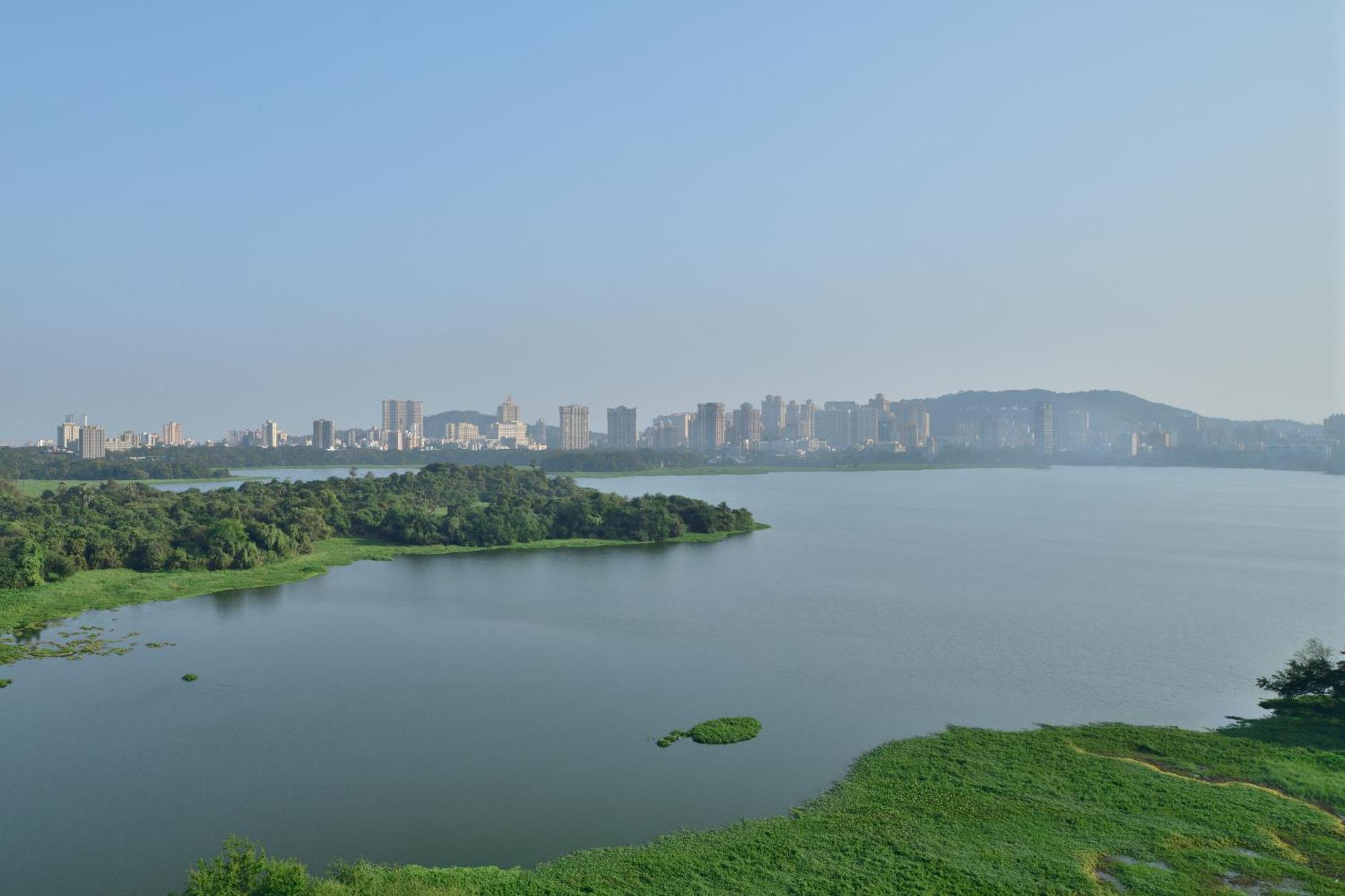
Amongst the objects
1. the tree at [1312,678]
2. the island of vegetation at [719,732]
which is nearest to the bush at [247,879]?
the island of vegetation at [719,732]

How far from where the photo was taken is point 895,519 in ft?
201

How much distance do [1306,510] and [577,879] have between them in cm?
7831

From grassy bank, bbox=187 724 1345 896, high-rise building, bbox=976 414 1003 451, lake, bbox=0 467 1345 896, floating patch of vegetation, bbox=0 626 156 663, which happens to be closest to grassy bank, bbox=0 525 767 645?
floating patch of vegetation, bbox=0 626 156 663

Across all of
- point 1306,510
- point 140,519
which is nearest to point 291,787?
point 140,519

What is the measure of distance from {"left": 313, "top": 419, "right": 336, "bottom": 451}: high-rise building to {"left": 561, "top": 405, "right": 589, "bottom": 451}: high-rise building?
150ft

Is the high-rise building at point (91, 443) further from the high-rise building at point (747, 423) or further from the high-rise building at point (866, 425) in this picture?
the high-rise building at point (866, 425)

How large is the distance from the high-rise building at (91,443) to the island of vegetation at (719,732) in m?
123

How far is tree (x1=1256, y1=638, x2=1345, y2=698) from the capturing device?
18.0 metres

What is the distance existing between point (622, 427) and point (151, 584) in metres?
148

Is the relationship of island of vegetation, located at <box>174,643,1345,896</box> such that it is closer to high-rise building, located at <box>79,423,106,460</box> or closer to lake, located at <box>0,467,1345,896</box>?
lake, located at <box>0,467,1345,896</box>

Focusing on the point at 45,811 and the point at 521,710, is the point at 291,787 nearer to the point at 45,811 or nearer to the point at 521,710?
the point at 45,811

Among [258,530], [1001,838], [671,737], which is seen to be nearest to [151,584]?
[258,530]

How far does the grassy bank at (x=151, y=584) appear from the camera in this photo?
27.1 meters

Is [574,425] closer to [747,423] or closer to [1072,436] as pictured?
[747,423]
